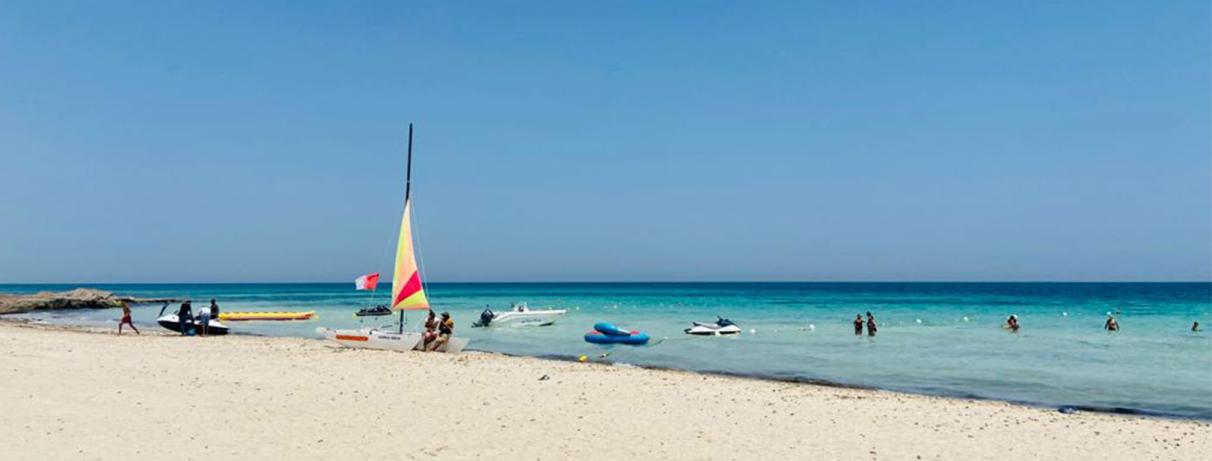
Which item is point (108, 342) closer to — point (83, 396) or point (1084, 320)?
point (83, 396)

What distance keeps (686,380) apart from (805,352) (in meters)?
11.9

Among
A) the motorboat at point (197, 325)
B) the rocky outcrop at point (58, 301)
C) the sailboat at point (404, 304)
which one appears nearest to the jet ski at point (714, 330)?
the sailboat at point (404, 304)

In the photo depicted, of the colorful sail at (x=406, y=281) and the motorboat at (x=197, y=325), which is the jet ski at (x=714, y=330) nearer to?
the colorful sail at (x=406, y=281)

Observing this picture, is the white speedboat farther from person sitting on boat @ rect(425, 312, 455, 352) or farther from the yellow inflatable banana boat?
person sitting on boat @ rect(425, 312, 455, 352)

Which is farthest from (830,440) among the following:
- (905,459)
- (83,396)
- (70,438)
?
(83,396)

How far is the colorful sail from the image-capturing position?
25312 millimetres

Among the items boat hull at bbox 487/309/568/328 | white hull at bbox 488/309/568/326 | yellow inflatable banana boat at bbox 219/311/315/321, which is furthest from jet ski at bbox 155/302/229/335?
white hull at bbox 488/309/568/326

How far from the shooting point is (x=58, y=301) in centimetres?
6581

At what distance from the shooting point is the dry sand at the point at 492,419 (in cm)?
1041

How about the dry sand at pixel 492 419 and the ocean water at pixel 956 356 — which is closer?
the dry sand at pixel 492 419

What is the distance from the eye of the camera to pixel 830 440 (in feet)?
37.8

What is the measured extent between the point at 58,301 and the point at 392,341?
56.5 metres

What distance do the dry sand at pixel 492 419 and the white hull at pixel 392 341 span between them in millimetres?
5539

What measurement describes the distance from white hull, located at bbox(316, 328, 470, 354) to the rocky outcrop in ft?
156
